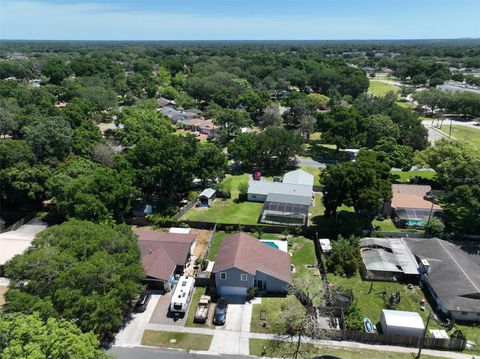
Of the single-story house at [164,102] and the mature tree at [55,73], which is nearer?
the single-story house at [164,102]

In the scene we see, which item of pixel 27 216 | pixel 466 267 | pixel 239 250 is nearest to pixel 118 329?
pixel 239 250

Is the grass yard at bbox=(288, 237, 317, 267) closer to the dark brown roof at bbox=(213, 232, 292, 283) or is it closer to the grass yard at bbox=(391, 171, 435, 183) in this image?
the dark brown roof at bbox=(213, 232, 292, 283)

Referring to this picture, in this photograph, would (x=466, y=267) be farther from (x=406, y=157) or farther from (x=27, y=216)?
(x=27, y=216)

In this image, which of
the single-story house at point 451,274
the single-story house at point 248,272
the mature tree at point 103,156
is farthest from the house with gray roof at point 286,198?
the mature tree at point 103,156

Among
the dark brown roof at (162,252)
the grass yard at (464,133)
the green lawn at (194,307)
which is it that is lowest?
the grass yard at (464,133)

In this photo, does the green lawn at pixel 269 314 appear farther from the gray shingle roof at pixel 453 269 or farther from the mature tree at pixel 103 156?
the mature tree at pixel 103 156

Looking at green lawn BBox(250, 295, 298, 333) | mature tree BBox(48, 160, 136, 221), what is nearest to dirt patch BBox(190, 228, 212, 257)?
mature tree BBox(48, 160, 136, 221)

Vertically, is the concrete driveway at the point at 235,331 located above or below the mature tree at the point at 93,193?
below
